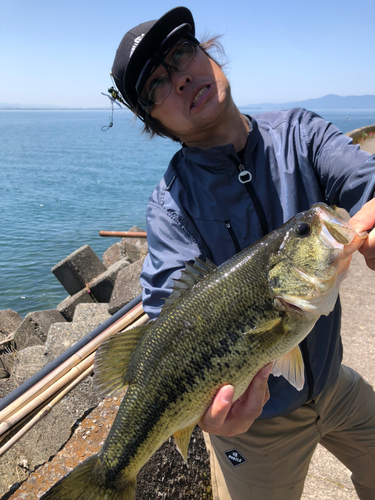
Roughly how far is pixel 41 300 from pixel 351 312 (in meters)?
10.8

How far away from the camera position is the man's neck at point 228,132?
8.77ft

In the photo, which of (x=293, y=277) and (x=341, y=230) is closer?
(x=341, y=230)

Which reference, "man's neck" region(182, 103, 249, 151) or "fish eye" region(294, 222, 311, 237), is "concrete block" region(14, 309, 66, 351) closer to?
"man's neck" region(182, 103, 249, 151)

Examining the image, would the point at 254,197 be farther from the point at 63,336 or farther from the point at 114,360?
the point at 63,336

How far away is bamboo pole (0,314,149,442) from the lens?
7.73 feet

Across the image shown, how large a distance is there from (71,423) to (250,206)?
137 inches

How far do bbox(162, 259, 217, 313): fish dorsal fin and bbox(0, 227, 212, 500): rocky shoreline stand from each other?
1312 millimetres

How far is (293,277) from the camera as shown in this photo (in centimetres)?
187

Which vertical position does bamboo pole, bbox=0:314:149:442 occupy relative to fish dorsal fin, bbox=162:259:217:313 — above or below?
below

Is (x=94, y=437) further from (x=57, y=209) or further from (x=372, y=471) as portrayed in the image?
(x=57, y=209)

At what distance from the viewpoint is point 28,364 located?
6312mm

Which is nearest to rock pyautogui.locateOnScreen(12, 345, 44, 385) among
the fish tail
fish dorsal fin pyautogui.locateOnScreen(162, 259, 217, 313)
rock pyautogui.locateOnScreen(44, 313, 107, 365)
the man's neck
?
rock pyautogui.locateOnScreen(44, 313, 107, 365)

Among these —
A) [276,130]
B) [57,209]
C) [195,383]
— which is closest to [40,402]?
[195,383]

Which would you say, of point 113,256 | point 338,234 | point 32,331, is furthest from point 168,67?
point 113,256
